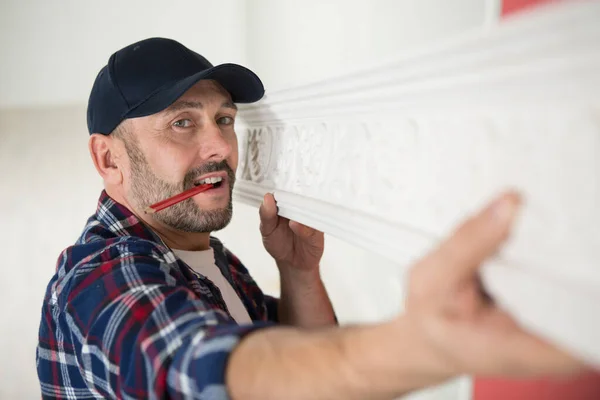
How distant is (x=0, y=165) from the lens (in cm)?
228

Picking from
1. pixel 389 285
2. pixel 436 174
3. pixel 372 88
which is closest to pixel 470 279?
pixel 436 174

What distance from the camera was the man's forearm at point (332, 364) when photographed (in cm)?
57

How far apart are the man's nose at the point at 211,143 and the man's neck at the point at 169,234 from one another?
21 cm

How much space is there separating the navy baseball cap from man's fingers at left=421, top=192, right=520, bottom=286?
78cm

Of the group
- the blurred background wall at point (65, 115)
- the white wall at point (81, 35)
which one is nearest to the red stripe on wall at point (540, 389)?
the blurred background wall at point (65, 115)

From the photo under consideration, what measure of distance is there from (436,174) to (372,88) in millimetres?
181

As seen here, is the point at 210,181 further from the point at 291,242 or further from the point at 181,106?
the point at 291,242

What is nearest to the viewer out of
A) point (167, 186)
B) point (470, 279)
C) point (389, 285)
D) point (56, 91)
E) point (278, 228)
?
point (470, 279)

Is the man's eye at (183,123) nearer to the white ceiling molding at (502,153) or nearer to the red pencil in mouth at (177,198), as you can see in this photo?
the red pencil in mouth at (177,198)

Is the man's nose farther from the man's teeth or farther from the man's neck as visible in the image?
the man's neck

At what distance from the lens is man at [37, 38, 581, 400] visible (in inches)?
21.7

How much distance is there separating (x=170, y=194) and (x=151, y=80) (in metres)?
0.27

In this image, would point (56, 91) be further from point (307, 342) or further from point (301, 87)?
point (307, 342)

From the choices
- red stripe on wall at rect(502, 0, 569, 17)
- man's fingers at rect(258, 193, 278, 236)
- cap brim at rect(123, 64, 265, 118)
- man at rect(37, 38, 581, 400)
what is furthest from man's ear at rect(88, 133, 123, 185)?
red stripe on wall at rect(502, 0, 569, 17)
